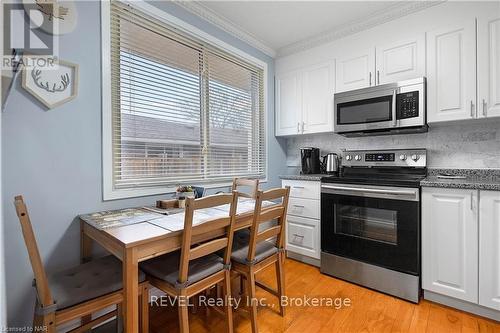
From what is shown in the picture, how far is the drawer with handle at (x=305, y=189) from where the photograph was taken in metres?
2.53

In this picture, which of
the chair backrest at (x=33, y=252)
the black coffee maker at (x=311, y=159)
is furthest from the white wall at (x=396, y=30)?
→ the chair backrest at (x=33, y=252)

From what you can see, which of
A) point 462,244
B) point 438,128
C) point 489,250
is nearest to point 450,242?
point 462,244

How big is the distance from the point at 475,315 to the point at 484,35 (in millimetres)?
2108

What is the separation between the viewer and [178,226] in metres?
A: 1.34

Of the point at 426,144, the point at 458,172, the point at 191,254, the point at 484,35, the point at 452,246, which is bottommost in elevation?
the point at 452,246

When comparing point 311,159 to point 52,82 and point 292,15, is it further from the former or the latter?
point 52,82

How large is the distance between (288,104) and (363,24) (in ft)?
3.65

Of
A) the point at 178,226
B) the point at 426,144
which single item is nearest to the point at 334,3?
the point at 426,144

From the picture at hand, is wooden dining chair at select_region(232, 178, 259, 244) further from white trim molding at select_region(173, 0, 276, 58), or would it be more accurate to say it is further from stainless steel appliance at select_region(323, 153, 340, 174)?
white trim molding at select_region(173, 0, 276, 58)

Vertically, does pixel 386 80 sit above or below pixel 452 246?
above

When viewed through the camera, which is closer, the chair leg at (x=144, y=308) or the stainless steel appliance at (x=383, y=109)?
the chair leg at (x=144, y=308)

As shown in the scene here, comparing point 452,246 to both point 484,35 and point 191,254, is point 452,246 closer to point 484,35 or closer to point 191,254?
point 484,35

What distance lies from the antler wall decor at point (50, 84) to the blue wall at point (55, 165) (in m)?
0.08

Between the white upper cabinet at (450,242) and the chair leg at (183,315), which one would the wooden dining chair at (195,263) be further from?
the white upper cabinet at (450,242)
